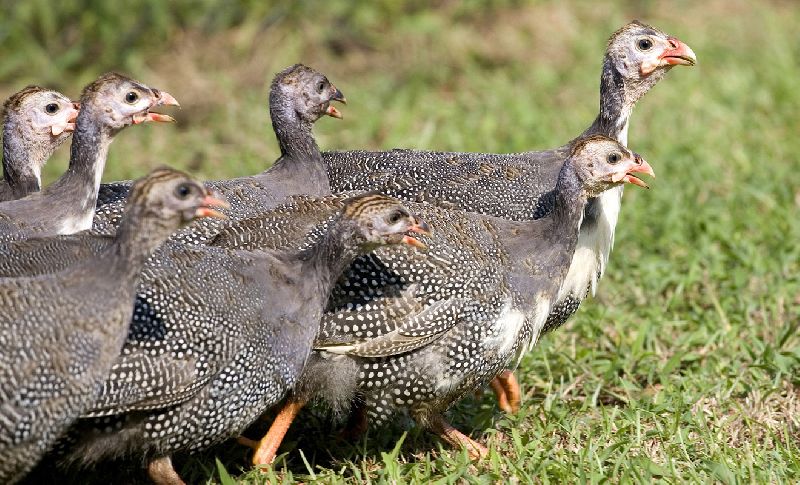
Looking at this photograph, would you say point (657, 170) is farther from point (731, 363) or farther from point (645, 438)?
point (645, 438)

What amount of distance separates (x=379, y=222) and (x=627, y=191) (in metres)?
3.28

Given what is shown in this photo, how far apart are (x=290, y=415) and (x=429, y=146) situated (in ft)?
11.5

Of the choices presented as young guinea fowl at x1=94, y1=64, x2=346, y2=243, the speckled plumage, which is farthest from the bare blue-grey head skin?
the speckled plumage

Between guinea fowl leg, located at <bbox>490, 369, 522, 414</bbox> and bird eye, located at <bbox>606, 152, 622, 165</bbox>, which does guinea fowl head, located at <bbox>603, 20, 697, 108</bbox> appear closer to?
bird eye, located at <bbox>606, 152, 622, 165</bbox>

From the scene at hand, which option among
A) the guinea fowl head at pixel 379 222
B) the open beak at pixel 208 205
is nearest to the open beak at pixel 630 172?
the guinea fowl head at pixel 379 222

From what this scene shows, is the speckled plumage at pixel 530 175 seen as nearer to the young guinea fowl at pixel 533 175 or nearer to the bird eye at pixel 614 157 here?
the young guinea fowl at pixel 533 175

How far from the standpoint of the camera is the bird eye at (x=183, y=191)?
148 inches

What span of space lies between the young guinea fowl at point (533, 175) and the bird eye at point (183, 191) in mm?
1625

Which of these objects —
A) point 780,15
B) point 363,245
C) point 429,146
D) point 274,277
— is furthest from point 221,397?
point 780,15

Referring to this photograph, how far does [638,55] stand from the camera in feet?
18.5

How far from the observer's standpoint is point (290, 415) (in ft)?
15.3

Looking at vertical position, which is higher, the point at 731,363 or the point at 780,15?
the point at 780,15

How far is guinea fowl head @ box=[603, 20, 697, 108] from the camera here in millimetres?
5652

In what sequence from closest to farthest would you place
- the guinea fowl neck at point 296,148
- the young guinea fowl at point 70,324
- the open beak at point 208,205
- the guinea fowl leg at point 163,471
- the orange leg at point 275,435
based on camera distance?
the young guinea fowl at point 70,324, the open beak at point 208,205, the guinea fowl leg at point 163,471, the orange leg at point 275,435, the guinea fowl neck at point 296,148
